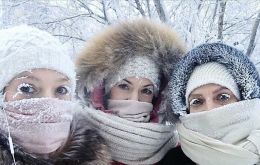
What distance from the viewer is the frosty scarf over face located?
5.80 feet

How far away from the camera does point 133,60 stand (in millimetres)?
2510

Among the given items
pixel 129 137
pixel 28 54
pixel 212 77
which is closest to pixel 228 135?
pixel 212 77

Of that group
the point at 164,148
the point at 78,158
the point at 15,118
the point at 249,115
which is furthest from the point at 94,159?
the point at 249,115

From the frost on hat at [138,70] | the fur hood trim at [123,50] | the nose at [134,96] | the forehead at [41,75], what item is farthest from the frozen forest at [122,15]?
the forehead at [41,75]

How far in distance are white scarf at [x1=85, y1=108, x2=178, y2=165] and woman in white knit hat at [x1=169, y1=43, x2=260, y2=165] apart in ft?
0.55

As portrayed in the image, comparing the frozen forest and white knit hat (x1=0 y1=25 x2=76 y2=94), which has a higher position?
the frozen forest

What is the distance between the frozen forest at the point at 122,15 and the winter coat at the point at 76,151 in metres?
4.12

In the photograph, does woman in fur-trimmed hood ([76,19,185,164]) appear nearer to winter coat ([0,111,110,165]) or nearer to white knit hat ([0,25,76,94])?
winter coat ([0,111,110,165])

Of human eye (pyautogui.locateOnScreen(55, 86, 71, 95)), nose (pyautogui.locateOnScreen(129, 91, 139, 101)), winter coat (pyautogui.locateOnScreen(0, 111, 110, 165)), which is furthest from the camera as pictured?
nose (pyautogui.locateOnScreen(129, 91, 139, 101))

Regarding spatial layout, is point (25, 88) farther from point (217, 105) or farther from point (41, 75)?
point (217, 105)

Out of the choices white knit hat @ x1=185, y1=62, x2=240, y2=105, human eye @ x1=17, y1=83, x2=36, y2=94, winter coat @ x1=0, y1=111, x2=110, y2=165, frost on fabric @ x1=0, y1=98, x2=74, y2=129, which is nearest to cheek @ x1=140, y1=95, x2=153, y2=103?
white knit hat @ x1=185, y1=62, x2=240, y2=105

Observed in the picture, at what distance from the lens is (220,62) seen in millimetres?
2271

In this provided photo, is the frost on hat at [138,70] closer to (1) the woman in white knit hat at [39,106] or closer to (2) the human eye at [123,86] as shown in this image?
(2) the human eye at [123,86]

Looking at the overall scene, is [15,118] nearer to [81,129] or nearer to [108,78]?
[81,129]
